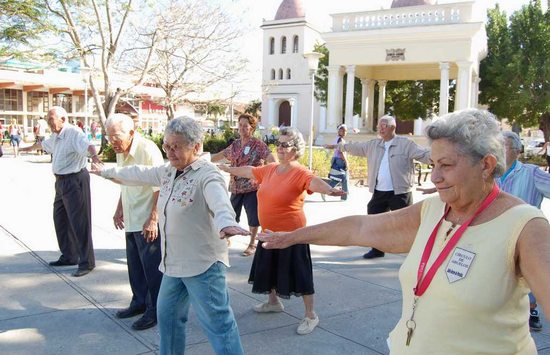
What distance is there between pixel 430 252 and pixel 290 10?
6513cm

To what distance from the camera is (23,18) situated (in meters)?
18.3

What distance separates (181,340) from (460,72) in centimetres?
2408

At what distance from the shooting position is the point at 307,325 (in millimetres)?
4207

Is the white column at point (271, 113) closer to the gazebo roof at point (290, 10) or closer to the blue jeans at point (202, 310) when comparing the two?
the gazebo roof at point (290, 10)

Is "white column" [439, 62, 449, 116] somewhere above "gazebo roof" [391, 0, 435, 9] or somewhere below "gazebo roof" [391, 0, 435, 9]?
below

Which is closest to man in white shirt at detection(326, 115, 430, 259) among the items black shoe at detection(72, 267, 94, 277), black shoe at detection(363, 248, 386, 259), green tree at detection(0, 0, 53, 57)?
black shoe at detection(363, 248, 386, 259)

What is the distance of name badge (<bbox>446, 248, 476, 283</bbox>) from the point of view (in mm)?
1710

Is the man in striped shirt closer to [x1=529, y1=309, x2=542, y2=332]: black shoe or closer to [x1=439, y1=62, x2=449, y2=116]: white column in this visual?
[x1=529, y1=309, x2=542, y2=332]: black shoe

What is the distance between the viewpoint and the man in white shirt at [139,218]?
411 centimetres

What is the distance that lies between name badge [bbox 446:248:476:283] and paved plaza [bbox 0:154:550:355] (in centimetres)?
232

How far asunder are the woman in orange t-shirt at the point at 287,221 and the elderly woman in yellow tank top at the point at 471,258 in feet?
7.33

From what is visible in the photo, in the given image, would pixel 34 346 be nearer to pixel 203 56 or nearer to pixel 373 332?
pixel 373 332

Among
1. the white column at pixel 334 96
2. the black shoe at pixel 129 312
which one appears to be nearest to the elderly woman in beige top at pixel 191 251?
the black shoe at pixel 129 312

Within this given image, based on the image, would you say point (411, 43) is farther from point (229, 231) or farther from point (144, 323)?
point (229, 231)
